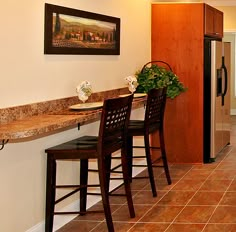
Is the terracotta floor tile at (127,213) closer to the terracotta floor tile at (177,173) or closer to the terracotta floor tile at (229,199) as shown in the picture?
the terracotta floor tile at (229,199)

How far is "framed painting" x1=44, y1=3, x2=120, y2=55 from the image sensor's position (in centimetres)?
386

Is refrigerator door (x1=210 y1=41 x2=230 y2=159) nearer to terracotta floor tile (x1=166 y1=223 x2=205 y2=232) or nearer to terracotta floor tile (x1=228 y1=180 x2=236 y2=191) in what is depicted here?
terracotta floor tile (x1=228 y1=180 x2=236 y2=191)

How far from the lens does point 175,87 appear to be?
5.90 m

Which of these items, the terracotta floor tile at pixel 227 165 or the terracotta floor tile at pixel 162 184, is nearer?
the terracotta floor tile at pixel 162 184

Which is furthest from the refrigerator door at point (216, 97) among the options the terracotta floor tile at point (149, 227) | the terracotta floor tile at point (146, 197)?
the terracotta floor tile at point (149, 227)

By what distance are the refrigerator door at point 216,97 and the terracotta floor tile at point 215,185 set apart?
1033 mm

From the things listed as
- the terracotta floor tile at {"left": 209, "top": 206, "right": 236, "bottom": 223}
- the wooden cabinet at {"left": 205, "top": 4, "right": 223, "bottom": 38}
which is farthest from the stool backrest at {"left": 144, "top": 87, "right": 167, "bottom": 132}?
the wooden cabinet at {"left": 205, "top": 4, "right": 223, "bottom": 38}

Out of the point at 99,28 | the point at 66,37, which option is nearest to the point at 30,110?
the point at 66,37

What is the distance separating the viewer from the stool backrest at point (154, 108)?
187 inches

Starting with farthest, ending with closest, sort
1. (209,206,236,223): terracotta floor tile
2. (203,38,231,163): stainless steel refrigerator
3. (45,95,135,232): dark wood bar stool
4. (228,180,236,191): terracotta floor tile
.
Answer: (203,38,231,163): stainless steel refrigerator < (228,180,236,191): terracotta floor tile < (209,206,236,223): terracotta floor tile < (45,95,135,232): dark wood bar stool

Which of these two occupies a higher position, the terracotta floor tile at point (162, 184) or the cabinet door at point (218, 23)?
the cabinet door at point (218, 23)

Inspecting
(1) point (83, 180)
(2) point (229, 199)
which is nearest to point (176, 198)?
(2) point (229, 199)

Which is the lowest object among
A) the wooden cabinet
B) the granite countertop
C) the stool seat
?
Result: the stool seat

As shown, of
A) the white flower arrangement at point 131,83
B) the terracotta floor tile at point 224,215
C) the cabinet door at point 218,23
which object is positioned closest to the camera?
the terracotta floor tile at point 224,215
